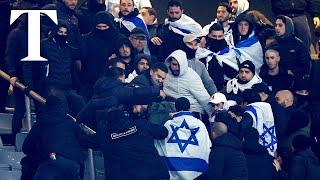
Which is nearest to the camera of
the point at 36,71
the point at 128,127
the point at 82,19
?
the point at 128,127

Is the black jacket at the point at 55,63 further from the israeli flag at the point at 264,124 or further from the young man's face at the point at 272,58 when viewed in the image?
the young man's face at the point at 272,58

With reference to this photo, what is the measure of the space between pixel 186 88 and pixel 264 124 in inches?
43.0

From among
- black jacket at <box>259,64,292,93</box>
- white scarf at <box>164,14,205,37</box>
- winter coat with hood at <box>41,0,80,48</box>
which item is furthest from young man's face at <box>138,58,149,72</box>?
black jacket at <box>259,64,292,93</box>

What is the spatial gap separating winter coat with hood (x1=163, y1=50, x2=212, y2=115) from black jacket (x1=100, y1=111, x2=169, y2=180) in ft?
5.35

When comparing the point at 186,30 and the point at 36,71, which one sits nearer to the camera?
the point at 36,71

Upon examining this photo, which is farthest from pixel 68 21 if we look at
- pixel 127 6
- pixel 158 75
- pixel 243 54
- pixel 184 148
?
pixel 184 148

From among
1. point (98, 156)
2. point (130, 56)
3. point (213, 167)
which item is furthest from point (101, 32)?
point (213, 167)

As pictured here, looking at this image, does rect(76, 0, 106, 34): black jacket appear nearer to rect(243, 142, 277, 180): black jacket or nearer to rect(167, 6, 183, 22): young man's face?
rect(167, 6, 183, 22): young man's face

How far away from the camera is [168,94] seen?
17578 mm

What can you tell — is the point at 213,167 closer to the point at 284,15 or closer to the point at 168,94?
the point at 168,94

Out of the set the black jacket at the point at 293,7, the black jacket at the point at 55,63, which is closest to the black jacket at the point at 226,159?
the black jacket at the point at 55,63

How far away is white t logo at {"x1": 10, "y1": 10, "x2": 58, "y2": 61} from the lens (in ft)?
55.3

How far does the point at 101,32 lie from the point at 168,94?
126 centimetres

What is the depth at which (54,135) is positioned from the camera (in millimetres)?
15992
